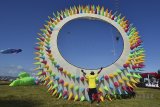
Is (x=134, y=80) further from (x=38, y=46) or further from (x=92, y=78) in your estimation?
(x=38, y=46)


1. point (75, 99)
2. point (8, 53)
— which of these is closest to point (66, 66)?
point (75, 99)

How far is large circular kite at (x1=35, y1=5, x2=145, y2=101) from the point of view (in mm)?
15773

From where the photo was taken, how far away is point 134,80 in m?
16.9

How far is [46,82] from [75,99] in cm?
218

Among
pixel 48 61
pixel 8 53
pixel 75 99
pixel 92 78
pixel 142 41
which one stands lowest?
pixel 75 99

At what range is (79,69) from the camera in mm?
15859

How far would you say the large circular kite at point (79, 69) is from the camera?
15773mm

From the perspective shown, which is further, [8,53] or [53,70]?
[8,53]

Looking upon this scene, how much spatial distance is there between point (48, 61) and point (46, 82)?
1.30 meters

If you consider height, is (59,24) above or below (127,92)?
above

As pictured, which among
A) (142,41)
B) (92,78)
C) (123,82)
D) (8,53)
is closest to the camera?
(92,78)

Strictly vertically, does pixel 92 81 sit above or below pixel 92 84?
above

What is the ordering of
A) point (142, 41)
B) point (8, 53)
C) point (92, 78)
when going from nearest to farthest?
point (92, 78), point (142, 41), point (8, 53)

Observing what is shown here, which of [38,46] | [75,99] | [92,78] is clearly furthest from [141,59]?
[38,46]
